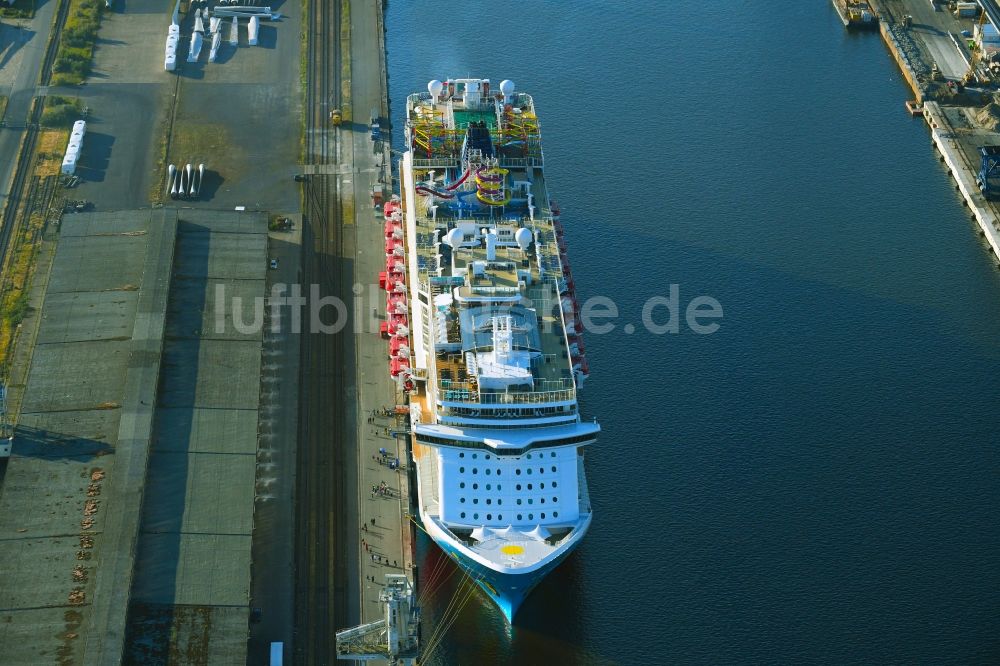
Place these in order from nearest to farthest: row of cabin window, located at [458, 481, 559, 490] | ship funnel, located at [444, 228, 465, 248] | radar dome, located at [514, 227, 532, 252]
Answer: row of cabin window, located at [458, 481, 559, 490] → ship funnel, located at [444, 228, 465, 248] → radar dome, located at [514, 227, 532, 252]

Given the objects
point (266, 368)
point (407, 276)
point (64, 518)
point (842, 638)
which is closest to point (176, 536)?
point (64, 518)

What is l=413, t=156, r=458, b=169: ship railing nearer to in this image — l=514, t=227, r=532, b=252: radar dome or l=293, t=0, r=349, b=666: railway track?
l=514, t=227, r=532, b=252: radar dome

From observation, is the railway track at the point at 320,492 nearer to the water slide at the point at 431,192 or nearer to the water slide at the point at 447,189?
the water slide at the point at 431,192

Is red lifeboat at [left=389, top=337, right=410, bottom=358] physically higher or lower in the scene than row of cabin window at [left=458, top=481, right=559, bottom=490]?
higher

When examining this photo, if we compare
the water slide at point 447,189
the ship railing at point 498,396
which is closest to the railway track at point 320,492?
the ship railing at point 498,396

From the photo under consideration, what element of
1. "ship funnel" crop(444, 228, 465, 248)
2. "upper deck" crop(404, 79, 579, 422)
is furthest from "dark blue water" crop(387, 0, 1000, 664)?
"ship funnel" crop(444, 228, 465, 248)

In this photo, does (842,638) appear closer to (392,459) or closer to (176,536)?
(392,459)

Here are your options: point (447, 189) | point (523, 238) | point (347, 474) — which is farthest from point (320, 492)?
point (447, 189)
